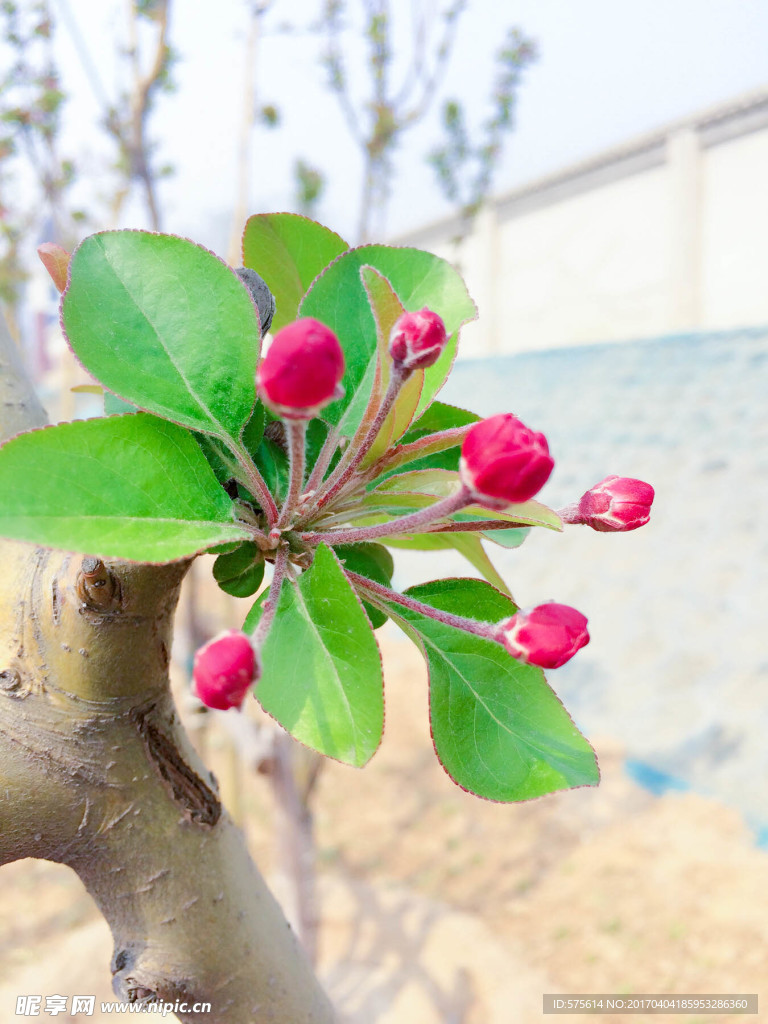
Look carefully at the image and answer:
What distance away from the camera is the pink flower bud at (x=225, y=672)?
11.4 inches

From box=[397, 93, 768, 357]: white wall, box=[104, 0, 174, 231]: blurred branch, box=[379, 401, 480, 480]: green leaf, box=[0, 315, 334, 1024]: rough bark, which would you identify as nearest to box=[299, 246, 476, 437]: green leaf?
box=[379, 401, 480, 480]: green leaf

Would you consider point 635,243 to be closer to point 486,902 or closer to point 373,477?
point 486,902

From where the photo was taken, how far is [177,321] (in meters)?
0.39

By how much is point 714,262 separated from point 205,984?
4965 mm

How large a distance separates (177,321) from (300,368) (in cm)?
13

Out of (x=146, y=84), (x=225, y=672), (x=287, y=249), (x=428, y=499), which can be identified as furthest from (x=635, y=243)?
(x=225, y=672)

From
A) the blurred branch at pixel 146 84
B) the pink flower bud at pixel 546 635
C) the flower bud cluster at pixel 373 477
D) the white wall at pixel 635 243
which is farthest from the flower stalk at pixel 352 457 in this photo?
the white wall at pixel 635 243

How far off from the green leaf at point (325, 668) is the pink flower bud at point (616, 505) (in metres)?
0.13

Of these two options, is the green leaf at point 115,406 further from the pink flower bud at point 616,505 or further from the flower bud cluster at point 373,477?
the pink flower bud at point 616,505

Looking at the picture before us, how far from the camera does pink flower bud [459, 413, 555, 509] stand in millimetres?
297

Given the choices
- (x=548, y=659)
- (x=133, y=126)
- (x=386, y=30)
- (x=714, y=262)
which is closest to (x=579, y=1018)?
(x=548, y=659)

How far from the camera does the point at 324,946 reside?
7.48 ft

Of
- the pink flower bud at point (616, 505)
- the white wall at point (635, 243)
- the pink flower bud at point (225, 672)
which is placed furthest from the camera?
the white wall at point (635, 243)

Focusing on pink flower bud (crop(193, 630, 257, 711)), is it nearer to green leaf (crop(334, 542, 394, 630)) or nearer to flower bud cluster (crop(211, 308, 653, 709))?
flower bud cluster (crop(211, 308, 653, 709))
